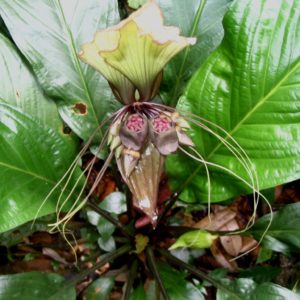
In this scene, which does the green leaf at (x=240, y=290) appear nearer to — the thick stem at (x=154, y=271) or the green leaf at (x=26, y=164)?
the thick stem at (x=154, y=271)

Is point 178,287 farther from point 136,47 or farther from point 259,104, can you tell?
point 136,47

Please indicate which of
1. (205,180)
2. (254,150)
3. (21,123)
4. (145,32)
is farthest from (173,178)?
(145,32)

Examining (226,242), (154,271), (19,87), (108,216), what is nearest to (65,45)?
(19,87)

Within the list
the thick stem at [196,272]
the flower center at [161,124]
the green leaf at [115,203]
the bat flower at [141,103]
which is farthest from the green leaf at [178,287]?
the flower center at [161,124]

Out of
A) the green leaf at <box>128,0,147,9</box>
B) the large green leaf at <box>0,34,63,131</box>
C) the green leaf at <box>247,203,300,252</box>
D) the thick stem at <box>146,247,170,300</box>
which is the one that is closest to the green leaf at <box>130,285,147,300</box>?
the thick stem at <box>146,247,170,300</box>

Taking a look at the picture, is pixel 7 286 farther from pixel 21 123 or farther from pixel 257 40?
pixel 257 40

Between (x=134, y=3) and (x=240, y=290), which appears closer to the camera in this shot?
(x=240, y=290)
